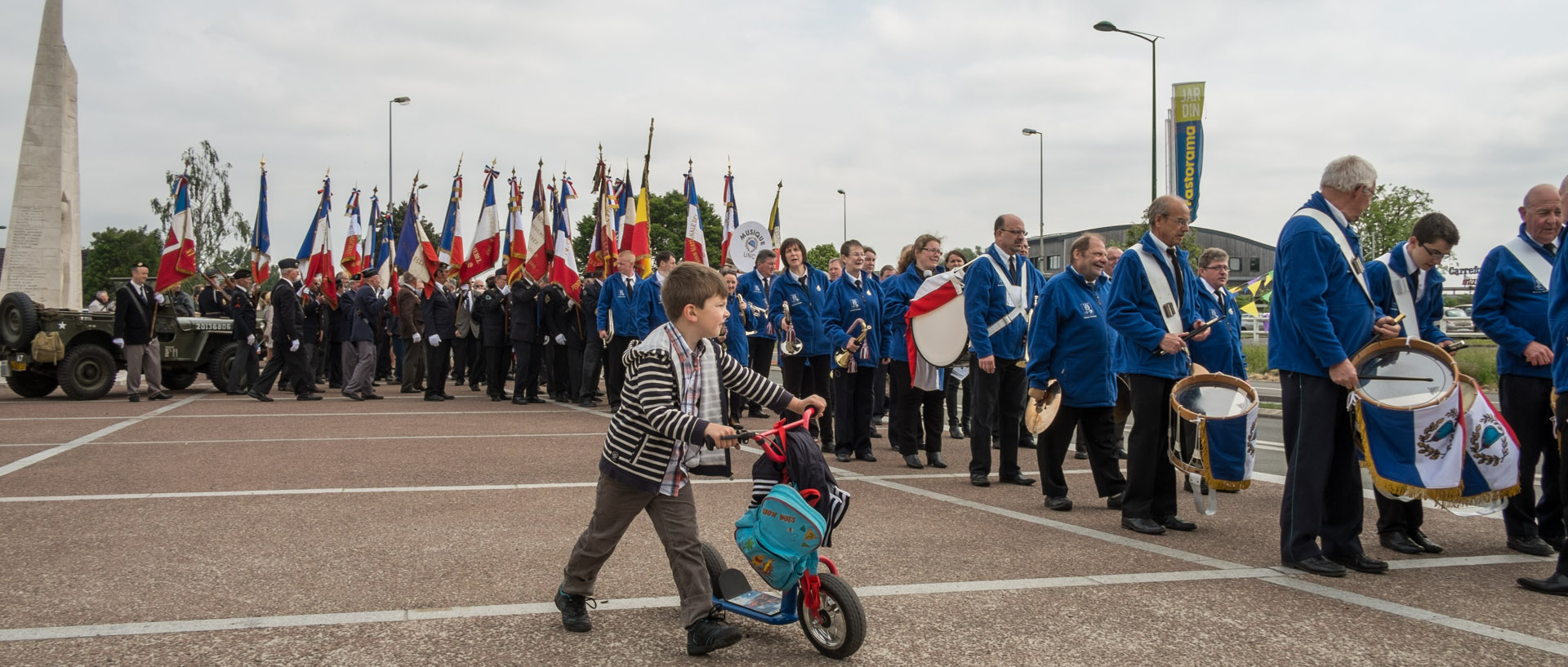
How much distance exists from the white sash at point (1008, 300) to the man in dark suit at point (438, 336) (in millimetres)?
10780

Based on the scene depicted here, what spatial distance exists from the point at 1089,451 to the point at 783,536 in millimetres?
3864

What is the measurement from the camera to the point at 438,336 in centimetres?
1652

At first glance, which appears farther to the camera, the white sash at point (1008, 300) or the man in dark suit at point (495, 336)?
the man in dark suit at point (495, 336)

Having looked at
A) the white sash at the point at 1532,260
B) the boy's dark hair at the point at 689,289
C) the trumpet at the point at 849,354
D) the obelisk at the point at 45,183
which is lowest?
the trumpet at the point at 849,354

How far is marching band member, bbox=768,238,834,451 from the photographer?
9.91 metres

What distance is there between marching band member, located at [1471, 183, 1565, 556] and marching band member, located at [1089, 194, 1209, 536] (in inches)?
63.6

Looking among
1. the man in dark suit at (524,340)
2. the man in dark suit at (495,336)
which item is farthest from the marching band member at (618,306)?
the man in dark suit at (495,336)

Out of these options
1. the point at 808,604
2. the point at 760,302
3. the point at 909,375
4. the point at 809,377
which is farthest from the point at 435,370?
the point at 808,604

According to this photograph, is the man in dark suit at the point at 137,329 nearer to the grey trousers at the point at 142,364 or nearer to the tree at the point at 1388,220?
the grey trousers at the point at 142,364

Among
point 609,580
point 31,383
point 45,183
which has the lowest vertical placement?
point 609,580

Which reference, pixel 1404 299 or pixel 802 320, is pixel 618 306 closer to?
pixel 802 320

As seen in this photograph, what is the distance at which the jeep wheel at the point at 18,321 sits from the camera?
1495cm

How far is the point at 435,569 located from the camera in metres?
4.89

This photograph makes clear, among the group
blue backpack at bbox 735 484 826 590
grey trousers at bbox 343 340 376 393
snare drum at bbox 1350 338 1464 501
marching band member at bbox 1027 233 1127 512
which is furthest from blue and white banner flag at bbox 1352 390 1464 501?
grey trousers at bbox 343 340 376 393
